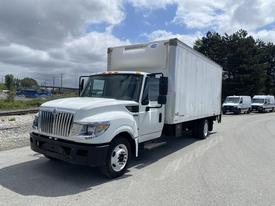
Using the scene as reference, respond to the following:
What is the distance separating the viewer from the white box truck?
20.7 feet

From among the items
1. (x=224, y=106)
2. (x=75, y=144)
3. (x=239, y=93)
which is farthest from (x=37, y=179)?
(x=239, y=93)

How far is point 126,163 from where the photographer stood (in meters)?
7.04

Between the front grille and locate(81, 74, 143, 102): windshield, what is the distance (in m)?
1.60

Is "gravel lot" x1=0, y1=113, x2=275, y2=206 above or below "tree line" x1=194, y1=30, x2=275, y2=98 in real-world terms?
below

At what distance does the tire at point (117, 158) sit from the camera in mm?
6570

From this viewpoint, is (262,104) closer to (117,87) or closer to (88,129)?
(117,87)

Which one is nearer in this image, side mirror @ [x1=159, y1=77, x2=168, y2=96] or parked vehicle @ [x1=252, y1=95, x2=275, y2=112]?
side mirror @ [x1=159, y1=77, x2=168, y2=96]

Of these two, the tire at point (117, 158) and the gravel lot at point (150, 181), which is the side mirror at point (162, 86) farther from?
the gravel lot at point (150, 181)

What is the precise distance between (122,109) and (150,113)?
4.30 feet

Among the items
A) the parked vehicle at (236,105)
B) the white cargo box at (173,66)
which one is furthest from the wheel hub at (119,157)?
the parked vehicle at (236,105)

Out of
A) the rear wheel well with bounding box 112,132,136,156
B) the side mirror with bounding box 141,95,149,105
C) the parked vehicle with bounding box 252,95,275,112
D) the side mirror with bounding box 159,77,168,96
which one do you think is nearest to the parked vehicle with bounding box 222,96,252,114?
the parked vehicle with bounding box 252,95,275,112

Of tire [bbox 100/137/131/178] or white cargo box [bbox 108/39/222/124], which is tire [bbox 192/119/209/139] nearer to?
white cargo box [bbox 108/39/222/124]

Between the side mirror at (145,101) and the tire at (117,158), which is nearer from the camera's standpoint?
the tire at (117,158)

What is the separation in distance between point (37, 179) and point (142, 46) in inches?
196
